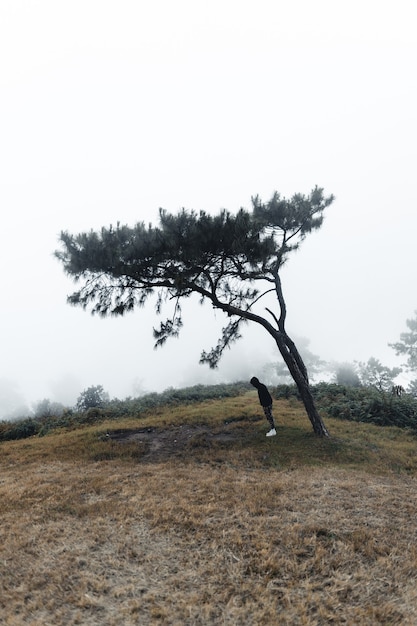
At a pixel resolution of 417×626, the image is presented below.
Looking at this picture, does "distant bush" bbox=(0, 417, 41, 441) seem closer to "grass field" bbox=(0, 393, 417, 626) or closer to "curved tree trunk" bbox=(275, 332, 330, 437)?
"grass field" bbox=(0, 393, 417, 626)

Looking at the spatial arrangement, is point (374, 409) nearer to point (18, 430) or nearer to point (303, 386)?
point (303, 386)

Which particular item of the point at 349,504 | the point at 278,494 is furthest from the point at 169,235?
the point at 349,504

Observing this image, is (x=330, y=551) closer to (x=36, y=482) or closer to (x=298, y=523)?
(x=298, y=523)

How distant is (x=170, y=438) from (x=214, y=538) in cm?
787

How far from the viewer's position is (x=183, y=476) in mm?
8586

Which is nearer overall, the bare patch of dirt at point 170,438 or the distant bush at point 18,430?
the bare patch of dirt at point 170,438

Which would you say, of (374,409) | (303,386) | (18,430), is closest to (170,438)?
(303,386)

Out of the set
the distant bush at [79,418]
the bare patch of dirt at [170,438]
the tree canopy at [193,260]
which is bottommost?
the bare patch of dirt at [170,438]

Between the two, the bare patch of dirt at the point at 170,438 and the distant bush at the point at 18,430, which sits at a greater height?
the distant bush at the point at 18,430

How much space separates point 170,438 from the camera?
511 inches

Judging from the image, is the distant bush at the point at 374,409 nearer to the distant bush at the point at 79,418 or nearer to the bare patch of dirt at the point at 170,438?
the bare patch of dirt at the point at 170,438

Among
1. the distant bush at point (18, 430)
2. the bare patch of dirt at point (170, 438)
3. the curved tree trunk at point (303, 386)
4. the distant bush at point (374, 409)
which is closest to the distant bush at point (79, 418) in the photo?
the distant bush at point (18, 430)

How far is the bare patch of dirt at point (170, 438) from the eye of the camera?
11.4m

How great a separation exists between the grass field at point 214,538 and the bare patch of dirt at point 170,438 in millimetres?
539
